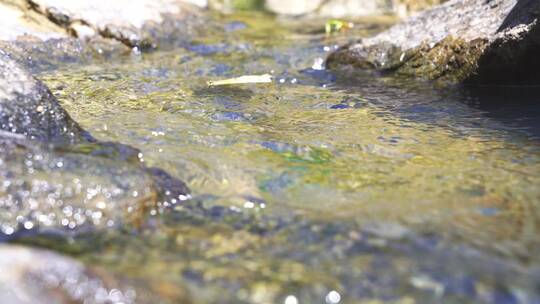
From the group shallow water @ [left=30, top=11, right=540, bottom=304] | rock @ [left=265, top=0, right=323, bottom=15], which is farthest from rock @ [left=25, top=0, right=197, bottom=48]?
rock @ [left=265, top=0, right=323, bottom=15]

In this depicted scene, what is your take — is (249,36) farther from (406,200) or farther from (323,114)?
(406,200)

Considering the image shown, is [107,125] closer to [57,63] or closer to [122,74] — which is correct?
[122,74]

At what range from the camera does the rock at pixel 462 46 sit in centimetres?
522

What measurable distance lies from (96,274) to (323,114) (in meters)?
2.73

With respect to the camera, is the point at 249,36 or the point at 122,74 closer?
the point at 122,74

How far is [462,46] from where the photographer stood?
559 cm

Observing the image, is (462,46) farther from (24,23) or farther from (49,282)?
(24,23)

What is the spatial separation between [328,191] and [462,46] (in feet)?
10.1

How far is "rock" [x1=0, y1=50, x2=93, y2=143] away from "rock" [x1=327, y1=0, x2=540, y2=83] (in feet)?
11.5

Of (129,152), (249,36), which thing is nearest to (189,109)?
(129,152)

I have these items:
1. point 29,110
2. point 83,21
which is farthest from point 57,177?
point 83,21

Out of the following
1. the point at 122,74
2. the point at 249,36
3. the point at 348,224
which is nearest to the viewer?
the point at 348,224

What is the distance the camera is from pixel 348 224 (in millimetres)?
2717

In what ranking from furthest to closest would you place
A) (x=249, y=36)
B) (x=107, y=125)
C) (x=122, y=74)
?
1. (x=249, y=36)
2. (x=122, y=74)
3. (x=107, y=125)
